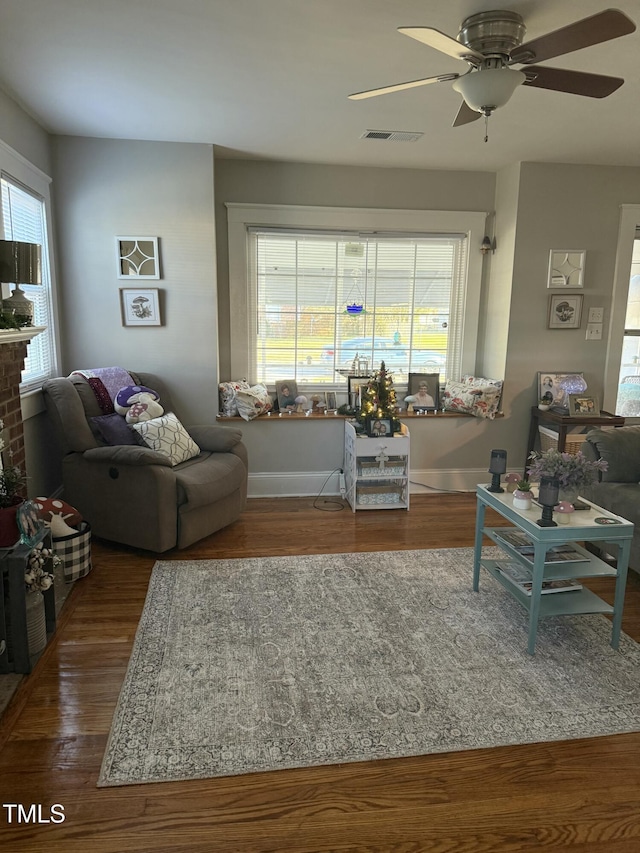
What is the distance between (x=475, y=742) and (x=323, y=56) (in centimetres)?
292

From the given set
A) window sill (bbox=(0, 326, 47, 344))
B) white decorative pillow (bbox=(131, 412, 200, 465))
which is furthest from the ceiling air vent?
window sill (bbox=(0, 326, 47, 344))

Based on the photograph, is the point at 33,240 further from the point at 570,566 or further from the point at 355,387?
the point at 570,566

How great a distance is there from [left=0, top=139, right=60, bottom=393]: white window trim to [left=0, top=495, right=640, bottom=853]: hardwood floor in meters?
2.23

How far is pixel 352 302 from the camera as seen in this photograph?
4805 millimetres

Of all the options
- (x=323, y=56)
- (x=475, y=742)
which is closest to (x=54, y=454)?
(x=323, y=56)

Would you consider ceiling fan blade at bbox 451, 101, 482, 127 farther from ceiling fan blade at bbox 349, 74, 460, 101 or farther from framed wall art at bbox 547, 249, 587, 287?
framed wall art at bbox 547, 249, 587, 287

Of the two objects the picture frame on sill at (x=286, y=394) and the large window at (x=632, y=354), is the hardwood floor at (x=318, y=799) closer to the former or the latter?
the picture frame on sill at (x=286, y=394)

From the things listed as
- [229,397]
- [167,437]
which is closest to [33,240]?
[167,437]

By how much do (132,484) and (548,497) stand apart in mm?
2248

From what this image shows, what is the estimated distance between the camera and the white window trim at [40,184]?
320 cm

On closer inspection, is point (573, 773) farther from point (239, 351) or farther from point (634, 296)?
point (634, 296)

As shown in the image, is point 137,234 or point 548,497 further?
point 137,234

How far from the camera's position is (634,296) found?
4.77 metres

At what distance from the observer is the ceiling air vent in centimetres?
372
